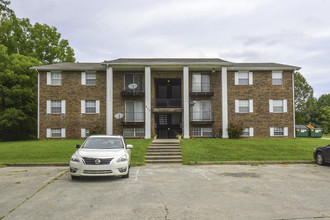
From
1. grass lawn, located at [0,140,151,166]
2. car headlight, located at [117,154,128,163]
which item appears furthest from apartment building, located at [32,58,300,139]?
car headlight, located at [117,154,128,163]

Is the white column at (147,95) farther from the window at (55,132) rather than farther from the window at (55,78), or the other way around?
the window at (55,78)

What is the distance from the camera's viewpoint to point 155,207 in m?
4.88

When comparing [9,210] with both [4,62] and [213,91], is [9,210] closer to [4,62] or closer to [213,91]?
[213,91]

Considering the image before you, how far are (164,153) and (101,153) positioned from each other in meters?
6.02

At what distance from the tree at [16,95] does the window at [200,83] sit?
16.2 m

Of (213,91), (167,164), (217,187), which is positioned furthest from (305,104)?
(217,187)

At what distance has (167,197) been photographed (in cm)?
563

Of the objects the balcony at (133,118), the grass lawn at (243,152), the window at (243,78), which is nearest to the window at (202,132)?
the balcony at (133,118)

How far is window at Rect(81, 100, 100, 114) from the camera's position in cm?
2094

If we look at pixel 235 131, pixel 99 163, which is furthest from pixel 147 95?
pixel 99 163

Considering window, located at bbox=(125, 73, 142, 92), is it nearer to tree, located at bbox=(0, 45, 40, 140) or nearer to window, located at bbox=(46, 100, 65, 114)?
window, located at bbox=(46, 100, 65, 114)

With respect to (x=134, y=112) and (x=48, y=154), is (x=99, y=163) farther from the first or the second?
(x=134, y=112)

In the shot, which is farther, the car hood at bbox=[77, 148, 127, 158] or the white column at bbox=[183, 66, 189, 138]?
the white column at bbox=[183, 66, 189, 138]

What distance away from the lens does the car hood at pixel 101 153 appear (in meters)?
7.49
